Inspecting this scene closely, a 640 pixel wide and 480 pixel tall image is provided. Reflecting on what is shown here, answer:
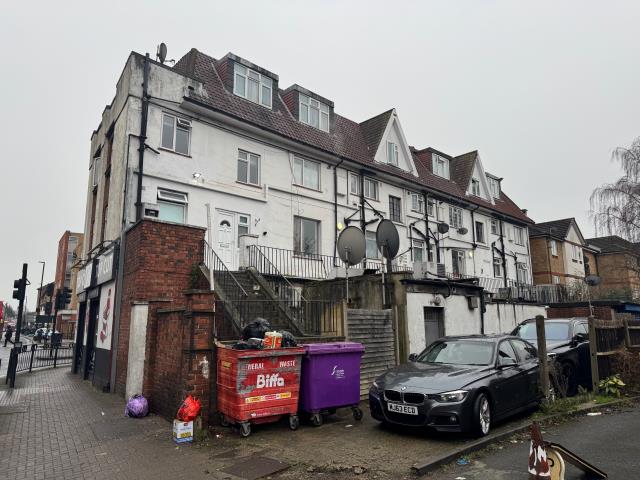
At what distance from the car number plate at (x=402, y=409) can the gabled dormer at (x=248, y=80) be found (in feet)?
46.5

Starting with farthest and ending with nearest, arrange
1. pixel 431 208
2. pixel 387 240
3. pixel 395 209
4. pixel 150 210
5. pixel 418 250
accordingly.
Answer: pixel 431 208 → pixel 418 250 → pixel 395 209 → pixel 387 240 → pixel 150 210

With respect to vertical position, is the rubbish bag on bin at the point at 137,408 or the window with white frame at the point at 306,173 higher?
the window with white frame at the point at 306,173

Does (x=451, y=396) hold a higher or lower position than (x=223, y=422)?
higher

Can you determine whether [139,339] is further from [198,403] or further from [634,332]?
[634,332]

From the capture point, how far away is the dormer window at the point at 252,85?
17.8 meters

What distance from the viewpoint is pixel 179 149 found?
14.9 meters

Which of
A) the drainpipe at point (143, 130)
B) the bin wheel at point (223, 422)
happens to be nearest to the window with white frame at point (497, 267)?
the drainpipe at point (143, 130)

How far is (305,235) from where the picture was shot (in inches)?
722

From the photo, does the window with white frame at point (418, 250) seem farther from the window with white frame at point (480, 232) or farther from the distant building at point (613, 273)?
the distant building at point (613, 273)

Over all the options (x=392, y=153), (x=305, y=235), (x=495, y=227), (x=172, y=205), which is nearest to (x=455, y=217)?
(x=495, y=227)

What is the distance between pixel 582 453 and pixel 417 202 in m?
18.9

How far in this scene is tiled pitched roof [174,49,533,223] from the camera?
652 inches

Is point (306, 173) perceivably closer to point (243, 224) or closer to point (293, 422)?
point (243, 224)

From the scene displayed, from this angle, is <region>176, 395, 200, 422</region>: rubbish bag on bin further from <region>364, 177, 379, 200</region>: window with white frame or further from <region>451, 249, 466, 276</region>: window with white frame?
<region>451, 249, 466, 276</region>: window with white frame
